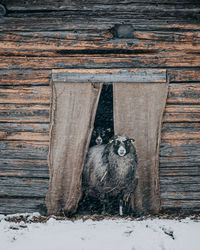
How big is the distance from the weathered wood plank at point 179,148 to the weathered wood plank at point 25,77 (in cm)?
251

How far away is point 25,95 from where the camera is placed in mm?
4531

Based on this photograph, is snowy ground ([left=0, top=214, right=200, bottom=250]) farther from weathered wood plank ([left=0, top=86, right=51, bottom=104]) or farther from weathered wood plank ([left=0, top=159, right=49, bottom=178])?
weathered wood plank ([left=0, top=86, right=51, bottom=104])

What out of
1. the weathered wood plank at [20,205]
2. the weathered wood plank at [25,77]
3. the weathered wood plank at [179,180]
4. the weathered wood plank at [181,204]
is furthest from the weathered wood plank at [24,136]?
the weathered wood plank at [181,204]

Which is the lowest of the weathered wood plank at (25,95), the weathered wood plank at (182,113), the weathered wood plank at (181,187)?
the weathered wood plank at (181,187)

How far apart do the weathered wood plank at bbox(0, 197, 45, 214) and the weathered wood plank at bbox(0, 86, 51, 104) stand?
1935 millimetres

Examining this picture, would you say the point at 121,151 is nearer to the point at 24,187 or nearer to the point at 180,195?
the point at 180,195

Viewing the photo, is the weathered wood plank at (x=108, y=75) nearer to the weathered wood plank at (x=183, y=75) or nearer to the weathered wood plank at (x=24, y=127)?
the weathered wood plank at (x=183, y=75)

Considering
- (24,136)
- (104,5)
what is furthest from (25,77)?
(104,5)

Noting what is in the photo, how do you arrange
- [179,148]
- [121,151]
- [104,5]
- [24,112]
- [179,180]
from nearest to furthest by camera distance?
1. [121,151]
2. [104,5]
3. [24,112]
4. [179,148]
5. [179,180]

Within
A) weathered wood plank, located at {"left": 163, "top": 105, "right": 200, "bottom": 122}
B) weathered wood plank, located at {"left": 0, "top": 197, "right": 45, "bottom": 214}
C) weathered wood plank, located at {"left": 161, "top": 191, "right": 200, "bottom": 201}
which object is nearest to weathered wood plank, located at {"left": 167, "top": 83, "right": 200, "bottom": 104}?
weathered wood plank, located at {"left": 163, "top": 105, "right": 200, "bottom": 122}

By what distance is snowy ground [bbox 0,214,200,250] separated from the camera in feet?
12.7

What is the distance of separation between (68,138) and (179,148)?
2.14 meters

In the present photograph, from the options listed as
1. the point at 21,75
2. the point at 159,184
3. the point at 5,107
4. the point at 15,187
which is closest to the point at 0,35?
the point at 21,75

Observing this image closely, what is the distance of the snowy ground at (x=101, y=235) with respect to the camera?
3.88m
